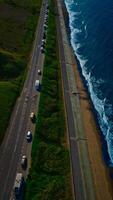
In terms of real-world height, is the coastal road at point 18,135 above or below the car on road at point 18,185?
above

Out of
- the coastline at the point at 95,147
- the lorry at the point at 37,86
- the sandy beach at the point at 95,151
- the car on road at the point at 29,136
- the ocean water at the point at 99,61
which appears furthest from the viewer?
the lorry at the point at 37,86

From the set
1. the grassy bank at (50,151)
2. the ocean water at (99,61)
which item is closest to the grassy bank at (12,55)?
the grassy bank at (50,151)

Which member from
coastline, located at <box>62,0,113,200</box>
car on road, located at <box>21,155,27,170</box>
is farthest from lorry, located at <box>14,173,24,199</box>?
coastline, located at <box>62,0,113,200</box>

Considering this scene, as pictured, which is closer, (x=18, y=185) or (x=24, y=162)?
(x=18, y=185)

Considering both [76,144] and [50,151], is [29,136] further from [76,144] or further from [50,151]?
[76,144]

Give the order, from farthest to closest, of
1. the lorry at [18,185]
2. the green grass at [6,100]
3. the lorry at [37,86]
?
the lorry at [37,86], the green grass at [6,100], the lorry at [18,185]

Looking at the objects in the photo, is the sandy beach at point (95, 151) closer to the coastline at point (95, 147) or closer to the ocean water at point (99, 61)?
the coastline at point (95, 147)

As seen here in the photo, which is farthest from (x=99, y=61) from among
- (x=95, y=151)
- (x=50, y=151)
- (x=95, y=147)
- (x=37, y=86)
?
(x=50, y=151)

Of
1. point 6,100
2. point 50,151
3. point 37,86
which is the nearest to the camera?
point 50,151
